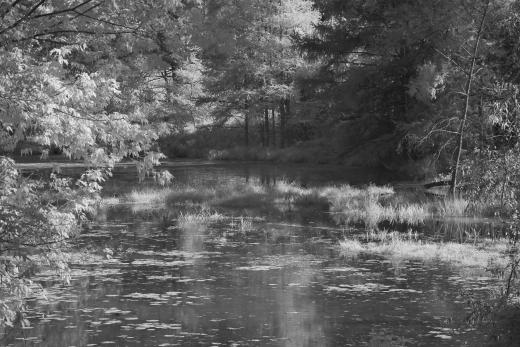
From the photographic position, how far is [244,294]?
14266mm

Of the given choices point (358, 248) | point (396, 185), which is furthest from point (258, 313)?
point (396, 185)

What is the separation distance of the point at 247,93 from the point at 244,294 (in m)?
38.5

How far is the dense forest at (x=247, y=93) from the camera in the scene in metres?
9.58

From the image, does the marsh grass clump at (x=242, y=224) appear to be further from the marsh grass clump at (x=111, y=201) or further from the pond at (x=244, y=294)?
the marsh grass clump at (x=111, y=201)

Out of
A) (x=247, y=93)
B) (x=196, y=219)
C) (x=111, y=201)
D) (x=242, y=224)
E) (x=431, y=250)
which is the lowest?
(x=431, y=250)

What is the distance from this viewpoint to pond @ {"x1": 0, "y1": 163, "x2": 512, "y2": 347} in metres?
11.5

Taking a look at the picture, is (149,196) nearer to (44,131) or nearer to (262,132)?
(44,131)

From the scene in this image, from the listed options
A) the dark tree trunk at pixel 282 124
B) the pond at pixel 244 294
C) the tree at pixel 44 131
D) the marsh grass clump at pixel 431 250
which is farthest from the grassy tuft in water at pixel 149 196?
the dark tree trunk at pixel 282 124

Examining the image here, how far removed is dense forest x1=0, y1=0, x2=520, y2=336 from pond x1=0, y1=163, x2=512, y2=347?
5.40 ft

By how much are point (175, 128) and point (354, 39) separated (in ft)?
40.1

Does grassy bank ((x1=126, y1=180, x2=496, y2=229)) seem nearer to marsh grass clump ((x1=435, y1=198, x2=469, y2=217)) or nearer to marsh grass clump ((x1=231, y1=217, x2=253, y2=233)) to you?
marsh grass clump ((x1=435, y1=198, x2=469, y2=217))

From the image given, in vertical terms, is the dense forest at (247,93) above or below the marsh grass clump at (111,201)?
above

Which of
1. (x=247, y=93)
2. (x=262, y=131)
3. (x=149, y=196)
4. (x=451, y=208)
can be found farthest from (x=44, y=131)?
(x=262, y=131)

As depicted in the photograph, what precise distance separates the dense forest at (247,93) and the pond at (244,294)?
1.65m
